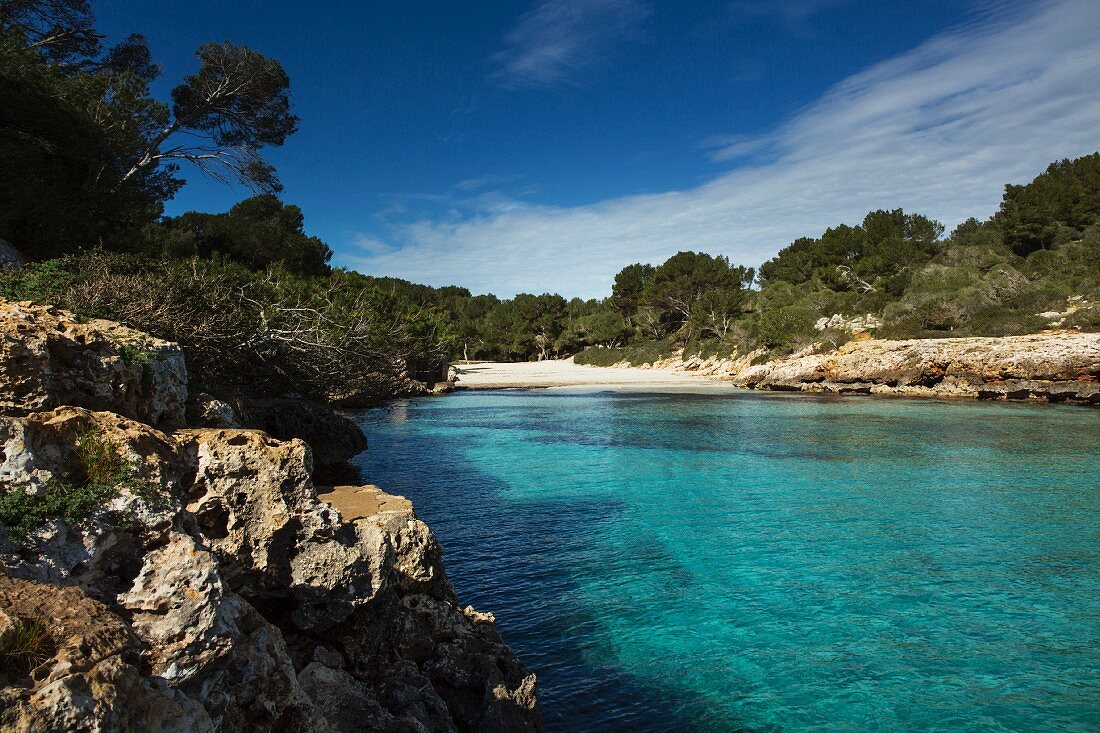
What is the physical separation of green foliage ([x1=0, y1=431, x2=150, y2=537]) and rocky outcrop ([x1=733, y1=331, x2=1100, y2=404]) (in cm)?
4516

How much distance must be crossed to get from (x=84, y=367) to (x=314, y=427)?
1229cm

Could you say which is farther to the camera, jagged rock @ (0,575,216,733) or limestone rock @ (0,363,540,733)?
limestone rock @ (0,363,540,733)

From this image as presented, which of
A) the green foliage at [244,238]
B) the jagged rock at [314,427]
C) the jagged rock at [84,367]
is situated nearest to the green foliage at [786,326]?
the green foliage at [244,238]

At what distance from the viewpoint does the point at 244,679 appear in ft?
13.6

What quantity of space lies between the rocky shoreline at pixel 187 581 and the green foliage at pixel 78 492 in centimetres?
1

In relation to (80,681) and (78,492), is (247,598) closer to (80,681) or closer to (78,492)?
(78,492)

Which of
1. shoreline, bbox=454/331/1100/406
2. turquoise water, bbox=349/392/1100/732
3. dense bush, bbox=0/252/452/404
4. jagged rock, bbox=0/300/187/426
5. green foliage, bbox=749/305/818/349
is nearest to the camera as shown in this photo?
jagged rock, bbox=0/300/187/426

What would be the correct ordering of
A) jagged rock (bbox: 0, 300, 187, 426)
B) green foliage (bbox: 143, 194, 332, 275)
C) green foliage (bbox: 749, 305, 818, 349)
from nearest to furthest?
jagged rock (bbox: 0, 300, 187, 426), green foliage (bbox: 143, 194, 332, 275), green foliage (bbox: 749, 305, 818, 349)

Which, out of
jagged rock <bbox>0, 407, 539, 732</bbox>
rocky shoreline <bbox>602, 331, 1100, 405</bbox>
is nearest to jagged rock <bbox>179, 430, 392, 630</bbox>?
jagged rock <bbox>0, 407, 539, 732</bbox>

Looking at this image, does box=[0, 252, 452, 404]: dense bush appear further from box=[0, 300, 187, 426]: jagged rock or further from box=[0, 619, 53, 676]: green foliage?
box=[0, 619, 53, 676]: green foliage

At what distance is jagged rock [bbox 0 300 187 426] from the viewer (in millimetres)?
5500

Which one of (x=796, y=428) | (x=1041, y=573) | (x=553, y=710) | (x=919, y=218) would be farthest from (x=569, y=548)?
(x=919, y=218)

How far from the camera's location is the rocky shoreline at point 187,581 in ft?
10.3

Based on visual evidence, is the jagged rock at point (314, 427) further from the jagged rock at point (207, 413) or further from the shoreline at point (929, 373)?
the shoreline at point (929, 373)
